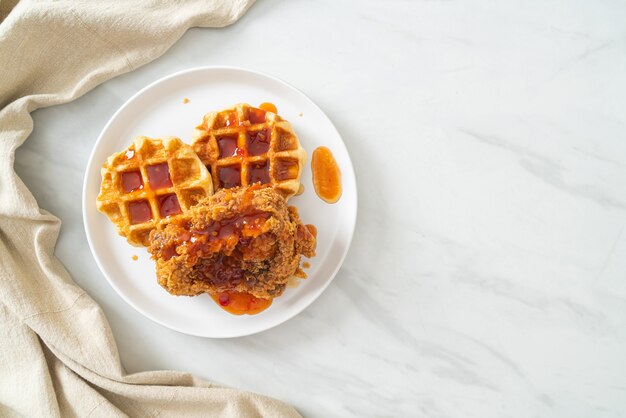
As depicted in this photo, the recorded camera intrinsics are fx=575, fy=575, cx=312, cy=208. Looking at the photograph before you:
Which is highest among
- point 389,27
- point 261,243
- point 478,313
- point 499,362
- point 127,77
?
point 389,27

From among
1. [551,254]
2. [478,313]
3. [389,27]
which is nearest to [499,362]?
[478,313]

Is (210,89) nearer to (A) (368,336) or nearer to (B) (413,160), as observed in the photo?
(B) (413,160)

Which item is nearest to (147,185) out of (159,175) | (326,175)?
(159,175)

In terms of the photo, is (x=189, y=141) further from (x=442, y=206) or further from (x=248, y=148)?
(x=442, y=206)

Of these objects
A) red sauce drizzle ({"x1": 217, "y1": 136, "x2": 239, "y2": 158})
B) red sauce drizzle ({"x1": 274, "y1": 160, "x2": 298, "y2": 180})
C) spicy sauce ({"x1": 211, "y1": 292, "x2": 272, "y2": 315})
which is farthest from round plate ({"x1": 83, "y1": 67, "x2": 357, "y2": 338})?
red sauce drizzle ({"x1": 217, "y1": 136, "x2": 239, "y2": 158})

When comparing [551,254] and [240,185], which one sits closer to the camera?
[240,185]

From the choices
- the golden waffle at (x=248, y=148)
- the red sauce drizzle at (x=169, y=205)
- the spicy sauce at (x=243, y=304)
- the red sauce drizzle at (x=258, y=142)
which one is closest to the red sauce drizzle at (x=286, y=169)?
the golden waffle at (x=248, y=148)
